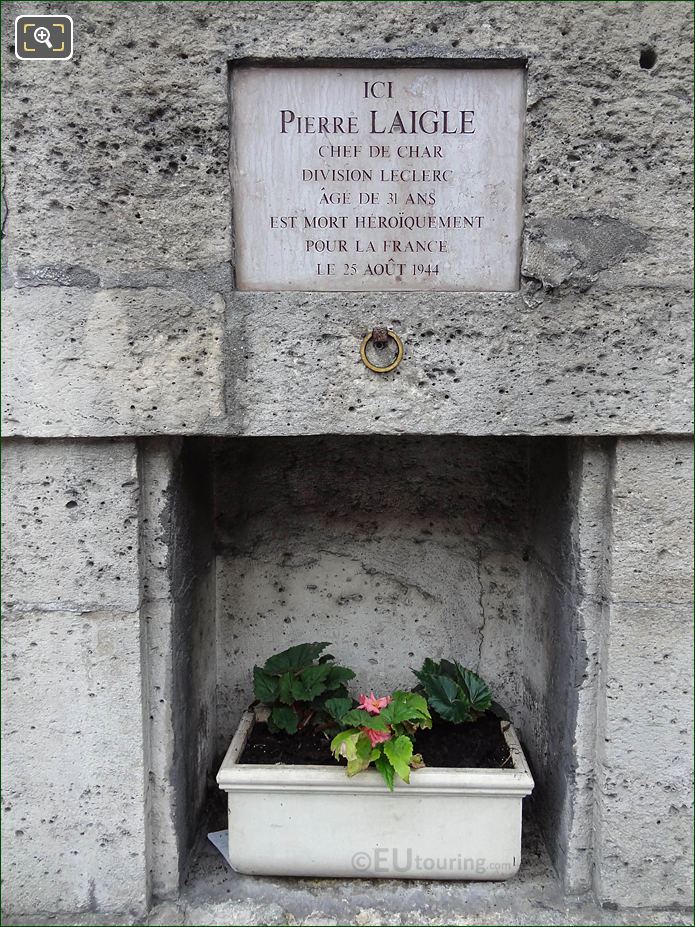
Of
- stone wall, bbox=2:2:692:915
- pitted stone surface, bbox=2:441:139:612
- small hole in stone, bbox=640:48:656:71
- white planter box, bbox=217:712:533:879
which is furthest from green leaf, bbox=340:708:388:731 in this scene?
small hole in stone, bbox=640:48:656:71

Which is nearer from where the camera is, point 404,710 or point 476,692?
point 404,710

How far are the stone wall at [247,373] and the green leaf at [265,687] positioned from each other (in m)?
0.30

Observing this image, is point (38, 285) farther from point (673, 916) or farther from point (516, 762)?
point (673, 916)

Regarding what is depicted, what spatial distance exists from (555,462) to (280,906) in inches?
54.8

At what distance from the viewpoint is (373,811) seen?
1.86 meters

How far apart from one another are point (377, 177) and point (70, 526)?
113 cm

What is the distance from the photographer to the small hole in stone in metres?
1.62

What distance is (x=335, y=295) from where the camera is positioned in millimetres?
1699

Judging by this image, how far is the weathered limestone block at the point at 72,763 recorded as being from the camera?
1.76 metres

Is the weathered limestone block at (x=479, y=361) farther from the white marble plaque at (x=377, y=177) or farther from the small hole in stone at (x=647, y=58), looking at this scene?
the small hole in stone at (x=647, y=58)

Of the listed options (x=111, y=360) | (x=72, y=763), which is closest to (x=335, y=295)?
(x=111, y=360)

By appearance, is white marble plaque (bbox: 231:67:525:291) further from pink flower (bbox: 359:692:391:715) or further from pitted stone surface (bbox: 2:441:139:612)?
pink flower (bbox: 359:692:391:715)

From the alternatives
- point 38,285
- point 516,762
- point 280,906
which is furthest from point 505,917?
point 38,285

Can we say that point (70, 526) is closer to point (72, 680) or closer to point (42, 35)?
point (72, 680)
